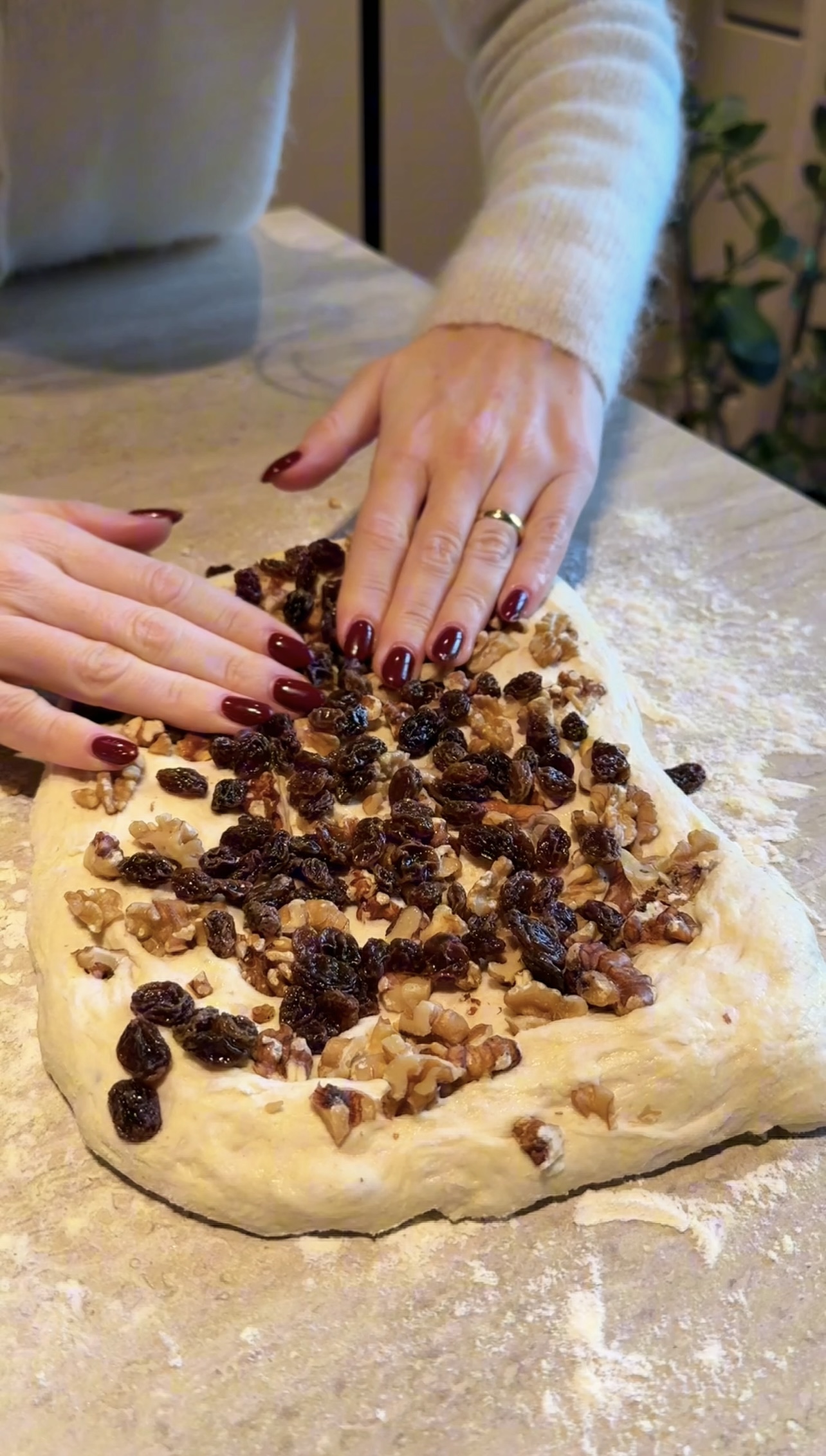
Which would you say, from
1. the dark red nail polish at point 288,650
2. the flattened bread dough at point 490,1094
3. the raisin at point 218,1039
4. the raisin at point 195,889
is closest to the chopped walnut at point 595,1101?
the flattened bread dough at point 490,1094

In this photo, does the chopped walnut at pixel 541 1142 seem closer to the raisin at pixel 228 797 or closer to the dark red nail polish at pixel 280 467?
the raisin at pixel 228 797

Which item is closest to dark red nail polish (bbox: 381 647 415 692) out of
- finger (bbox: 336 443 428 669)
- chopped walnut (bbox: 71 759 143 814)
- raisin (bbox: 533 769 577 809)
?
finger (bbox: 336 443 428 669)

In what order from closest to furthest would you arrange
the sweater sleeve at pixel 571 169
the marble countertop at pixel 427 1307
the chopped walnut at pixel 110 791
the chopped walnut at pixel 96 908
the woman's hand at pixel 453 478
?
the marble countertop at pixel 427 1307 < the chopped walnut at pixel 96 908 < the chopped walnut at pixel 110 791 < the woman's hand at pixel 453 478 < the sweater sleeve at pixel 571 169

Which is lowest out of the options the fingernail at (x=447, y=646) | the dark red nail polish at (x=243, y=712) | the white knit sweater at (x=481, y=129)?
the dark red nail polish at (x=243, y=712)

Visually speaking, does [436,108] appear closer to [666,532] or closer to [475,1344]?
[666,532]

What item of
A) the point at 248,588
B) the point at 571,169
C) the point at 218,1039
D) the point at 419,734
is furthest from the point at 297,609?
the point at 571,169
